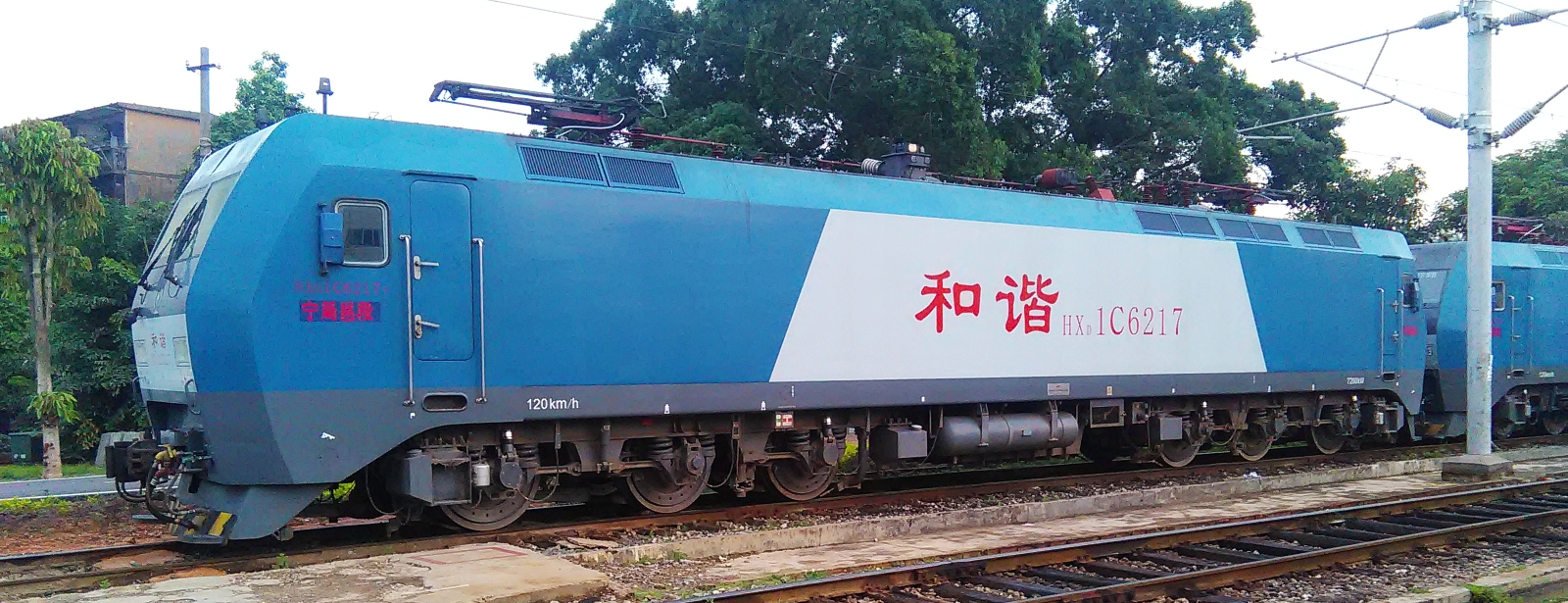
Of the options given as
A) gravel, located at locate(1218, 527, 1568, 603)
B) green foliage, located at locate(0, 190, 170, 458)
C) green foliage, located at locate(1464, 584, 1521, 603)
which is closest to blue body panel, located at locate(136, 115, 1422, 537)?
gravel, located at locate(1218, 527, 1568, 603)

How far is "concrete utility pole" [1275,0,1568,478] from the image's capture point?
15.0 metres

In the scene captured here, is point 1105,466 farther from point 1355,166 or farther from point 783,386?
point 1355,166

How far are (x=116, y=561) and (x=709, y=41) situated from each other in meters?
16.2

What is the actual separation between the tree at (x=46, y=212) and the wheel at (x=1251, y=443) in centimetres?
1756

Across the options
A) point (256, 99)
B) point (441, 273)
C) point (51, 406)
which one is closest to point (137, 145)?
point (256, 99)

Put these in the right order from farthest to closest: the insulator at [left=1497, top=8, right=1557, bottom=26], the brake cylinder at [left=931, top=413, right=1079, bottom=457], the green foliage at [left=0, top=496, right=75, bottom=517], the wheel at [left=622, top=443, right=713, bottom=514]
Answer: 1. the insulator at [left=1497, top=8, right=1557, bottom=26]
2. the brake cylinder at [left=931, top=413, right=1079, bottom=457]
3. the green foliage at [left=0, top=496, right=75, bottom=517]
4. the wheel at [left=622, top=443, right=713, bottom=514]

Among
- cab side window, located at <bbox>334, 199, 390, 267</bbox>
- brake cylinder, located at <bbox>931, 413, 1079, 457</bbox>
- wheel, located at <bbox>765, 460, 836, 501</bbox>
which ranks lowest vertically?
wheel, located at <bbox>765, 460, 836, 501</bbox>

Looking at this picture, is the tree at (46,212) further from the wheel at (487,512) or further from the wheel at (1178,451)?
the wheel at (1178,451)

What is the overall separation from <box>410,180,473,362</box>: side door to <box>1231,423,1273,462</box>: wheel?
38.6 ft

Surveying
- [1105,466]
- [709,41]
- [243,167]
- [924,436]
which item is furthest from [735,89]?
[243,167]

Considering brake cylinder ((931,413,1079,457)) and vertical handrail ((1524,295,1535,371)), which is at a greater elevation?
vertical handrail ((1524,295,1535,371))

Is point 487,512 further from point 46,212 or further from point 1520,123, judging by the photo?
point 1520,123

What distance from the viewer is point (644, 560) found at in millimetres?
8984

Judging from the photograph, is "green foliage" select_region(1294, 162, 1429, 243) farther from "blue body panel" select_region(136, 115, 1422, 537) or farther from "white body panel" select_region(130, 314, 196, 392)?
"white body panel" select_region(130, 314, 196, 392)
